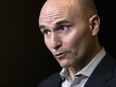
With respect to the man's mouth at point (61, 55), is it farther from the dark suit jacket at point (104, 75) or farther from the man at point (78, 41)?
the dark suit jacket at point (104, 75)

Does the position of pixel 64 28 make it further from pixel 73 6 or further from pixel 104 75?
pixel 104 75

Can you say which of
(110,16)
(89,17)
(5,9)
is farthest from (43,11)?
(110,16)

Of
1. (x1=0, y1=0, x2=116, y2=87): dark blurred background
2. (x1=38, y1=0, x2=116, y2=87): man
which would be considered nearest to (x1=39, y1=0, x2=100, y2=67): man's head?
(x1=38, y1=0, x2=116, y2=87): man

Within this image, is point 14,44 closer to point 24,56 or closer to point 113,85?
point 24,56

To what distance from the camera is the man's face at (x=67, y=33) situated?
1.30 meters

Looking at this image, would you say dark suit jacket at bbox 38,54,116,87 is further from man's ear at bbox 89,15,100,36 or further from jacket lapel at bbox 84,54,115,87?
man's ear at bbox 89,15,100,36

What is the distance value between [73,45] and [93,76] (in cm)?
16

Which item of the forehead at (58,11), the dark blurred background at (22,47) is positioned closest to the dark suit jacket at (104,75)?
the forehead at (58,11)

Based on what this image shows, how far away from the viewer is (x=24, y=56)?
2307 mm

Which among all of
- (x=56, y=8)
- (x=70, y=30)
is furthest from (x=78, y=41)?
(x=56, y=8)

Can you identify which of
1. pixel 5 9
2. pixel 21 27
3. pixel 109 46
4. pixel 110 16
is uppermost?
pixel 5 9

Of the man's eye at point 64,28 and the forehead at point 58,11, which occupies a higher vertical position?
the forehead at point 58,11

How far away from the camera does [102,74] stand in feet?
4.30

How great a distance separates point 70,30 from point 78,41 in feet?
0.19
